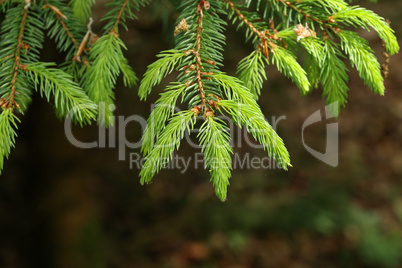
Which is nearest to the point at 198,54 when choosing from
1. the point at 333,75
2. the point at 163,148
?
the point at 163,148

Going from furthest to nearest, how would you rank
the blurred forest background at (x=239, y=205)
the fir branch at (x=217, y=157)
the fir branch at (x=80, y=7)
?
the blurred forest background at (x=239, y=205)
the fir branch at (x=80, y=7)
the fir branch at (x=217, y=157)

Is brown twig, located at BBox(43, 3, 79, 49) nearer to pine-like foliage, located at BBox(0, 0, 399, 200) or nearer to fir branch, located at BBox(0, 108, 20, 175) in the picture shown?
pine-like foliage, located at BBox(0, 0, 399, 200)

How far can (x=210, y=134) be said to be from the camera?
3.19ft

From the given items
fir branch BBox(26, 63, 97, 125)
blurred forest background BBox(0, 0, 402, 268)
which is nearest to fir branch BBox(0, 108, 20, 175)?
fir branch BBox(26, 63, 97, 125)

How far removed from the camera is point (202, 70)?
43.1 inches

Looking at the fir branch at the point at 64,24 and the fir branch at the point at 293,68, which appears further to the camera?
the fir branch at the point at 64,24

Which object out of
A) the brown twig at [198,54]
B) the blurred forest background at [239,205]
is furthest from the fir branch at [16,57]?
the blurred forest background at [239,205]

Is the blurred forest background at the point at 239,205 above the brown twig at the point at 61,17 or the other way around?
the other way around

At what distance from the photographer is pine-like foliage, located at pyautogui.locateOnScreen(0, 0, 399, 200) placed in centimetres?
99

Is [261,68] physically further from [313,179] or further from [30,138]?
[313,179]

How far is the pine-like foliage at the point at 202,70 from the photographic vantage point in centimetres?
99

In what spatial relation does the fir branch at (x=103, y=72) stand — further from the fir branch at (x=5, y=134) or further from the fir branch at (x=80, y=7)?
the fir branch at (x=5, y=134)

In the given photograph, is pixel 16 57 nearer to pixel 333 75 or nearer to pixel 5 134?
pixel 5 134

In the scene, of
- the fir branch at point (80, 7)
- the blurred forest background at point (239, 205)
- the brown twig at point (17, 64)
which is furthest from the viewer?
the blurred forest background at point (239, 205)
